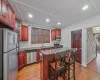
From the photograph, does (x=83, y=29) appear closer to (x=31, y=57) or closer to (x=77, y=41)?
(x=77, y=41)

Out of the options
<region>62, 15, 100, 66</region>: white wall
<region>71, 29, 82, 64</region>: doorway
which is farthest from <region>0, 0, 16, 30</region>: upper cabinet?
<region>71, 29, 82, 64</region>: doorway

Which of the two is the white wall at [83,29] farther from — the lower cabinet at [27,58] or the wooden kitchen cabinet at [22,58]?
the wooden kitchen cabinet at [22,58]

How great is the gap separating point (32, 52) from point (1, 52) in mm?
2535

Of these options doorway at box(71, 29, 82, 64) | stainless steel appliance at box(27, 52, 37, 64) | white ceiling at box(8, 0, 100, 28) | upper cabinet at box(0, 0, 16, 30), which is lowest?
stainless steel appliance at box(27, 52, 37, 64)

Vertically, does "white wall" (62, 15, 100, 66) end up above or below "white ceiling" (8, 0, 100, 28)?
below

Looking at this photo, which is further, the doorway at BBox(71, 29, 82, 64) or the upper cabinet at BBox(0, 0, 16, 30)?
the doorway at BBox(71, 29, 82, 64)

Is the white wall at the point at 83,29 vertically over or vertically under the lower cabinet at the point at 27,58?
over

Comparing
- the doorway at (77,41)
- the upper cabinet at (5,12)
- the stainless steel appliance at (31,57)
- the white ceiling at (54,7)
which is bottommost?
the stainless steel appliance at (31,57)

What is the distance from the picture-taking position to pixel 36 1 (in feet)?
6.10

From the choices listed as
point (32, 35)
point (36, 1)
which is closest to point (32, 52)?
point (32, 35)

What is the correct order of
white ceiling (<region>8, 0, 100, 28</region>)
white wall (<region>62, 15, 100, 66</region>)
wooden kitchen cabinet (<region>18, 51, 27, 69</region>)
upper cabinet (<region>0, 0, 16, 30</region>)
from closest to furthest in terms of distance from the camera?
upper cabinet (<region>0, 0, 16, 30</region>), white ceiling (<region>8, 0, 100, 28</region>), white wall (<region>62, 15, 100, 66</region>), wooden kitchen cabinet (<region>18, 51, 27, 69</region>)

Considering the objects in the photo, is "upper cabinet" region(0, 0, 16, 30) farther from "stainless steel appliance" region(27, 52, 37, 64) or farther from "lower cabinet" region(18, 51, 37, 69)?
"stainless steel appliance" region(27, 52, 37, 64)

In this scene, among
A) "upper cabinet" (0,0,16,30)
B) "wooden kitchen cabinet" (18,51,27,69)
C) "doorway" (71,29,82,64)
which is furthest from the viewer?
"doorway" (71,29,82,64)

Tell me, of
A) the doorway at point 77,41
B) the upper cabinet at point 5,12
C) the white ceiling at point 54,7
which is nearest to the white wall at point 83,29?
the doorway at point 77,41
